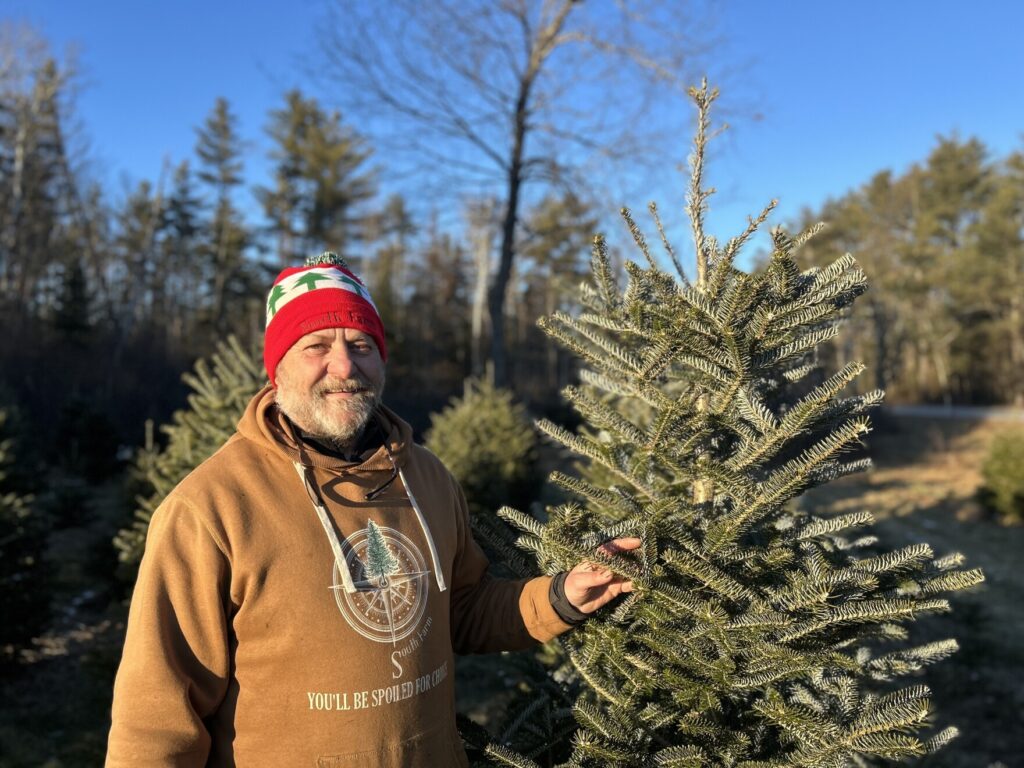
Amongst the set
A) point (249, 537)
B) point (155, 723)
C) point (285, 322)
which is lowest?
point (155, 723)

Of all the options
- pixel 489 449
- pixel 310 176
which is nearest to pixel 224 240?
pixel 310 176

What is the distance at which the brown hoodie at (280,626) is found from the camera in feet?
5.35

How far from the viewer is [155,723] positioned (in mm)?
1595

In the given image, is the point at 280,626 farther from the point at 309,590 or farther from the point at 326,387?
the point at 326,387

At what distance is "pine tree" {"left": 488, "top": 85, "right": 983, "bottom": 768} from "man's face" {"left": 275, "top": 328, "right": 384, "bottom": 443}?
63 centimetres

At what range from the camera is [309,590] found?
1.76 metres

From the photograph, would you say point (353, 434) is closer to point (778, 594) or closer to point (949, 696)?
point (778, 594)

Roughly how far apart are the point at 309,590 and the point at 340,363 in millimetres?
644

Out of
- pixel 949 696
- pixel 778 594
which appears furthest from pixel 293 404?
pixel 949 696

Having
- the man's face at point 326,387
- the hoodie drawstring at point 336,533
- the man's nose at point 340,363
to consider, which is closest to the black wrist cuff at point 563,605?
the hoodie drawstring at point 336,533

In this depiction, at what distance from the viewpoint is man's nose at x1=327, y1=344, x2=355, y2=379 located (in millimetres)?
1988

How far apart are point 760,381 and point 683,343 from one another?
1.27ft

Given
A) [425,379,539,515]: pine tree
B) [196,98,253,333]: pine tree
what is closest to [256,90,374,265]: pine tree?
[196,98,253,333]: pine tree

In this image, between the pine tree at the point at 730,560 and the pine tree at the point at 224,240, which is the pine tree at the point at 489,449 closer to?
the pine tree at the point at 730,560
